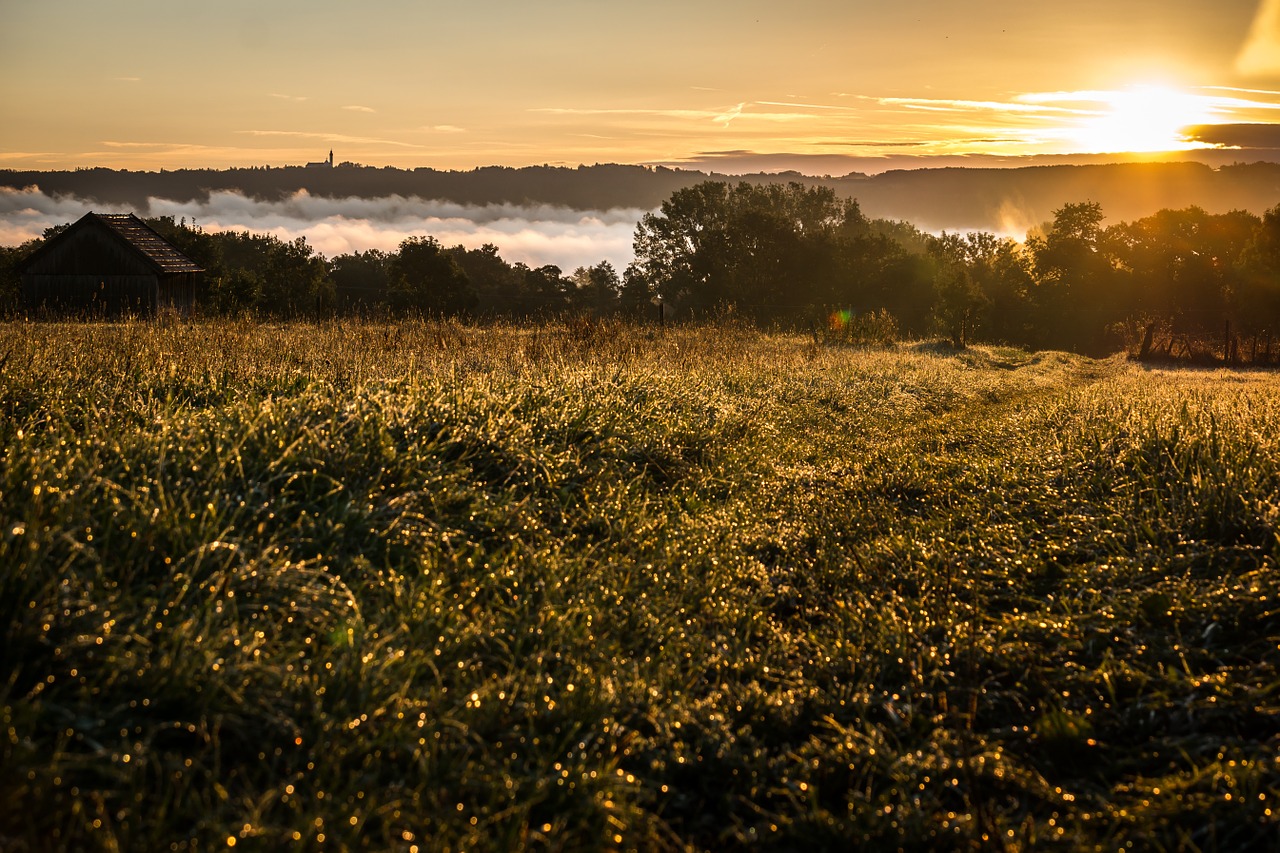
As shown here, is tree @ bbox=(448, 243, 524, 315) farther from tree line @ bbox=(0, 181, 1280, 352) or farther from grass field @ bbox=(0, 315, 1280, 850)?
grass field @ bbox=(0, 315, 1280, 850)

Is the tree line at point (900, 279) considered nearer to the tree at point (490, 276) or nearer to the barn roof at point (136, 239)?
the tree at point (490, 276)

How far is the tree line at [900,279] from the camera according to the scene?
4653 cm

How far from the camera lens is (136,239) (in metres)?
38.5

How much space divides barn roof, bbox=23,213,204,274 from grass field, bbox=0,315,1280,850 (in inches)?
1410

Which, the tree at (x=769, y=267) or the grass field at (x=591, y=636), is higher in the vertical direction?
the tree at (x=769, y=267)

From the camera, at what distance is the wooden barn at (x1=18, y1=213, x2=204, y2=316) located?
3790 cm

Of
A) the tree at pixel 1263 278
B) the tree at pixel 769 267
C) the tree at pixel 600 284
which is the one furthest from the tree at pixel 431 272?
the tree at pixel 1263 278

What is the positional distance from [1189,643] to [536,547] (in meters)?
3.33

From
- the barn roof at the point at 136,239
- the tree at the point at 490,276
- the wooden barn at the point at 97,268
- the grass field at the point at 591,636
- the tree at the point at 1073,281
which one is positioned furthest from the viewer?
the tree at the point at 490,276

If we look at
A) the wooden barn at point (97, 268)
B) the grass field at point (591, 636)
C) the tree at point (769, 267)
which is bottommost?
the grass field at point (591, 636)

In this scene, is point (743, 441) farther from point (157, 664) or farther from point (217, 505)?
point (157, 664)

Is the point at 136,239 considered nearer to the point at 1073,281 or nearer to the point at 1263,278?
the point at 1073,281

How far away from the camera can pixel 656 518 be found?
602 centimetres

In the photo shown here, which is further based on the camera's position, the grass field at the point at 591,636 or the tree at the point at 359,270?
the tree at the point at 359,270
